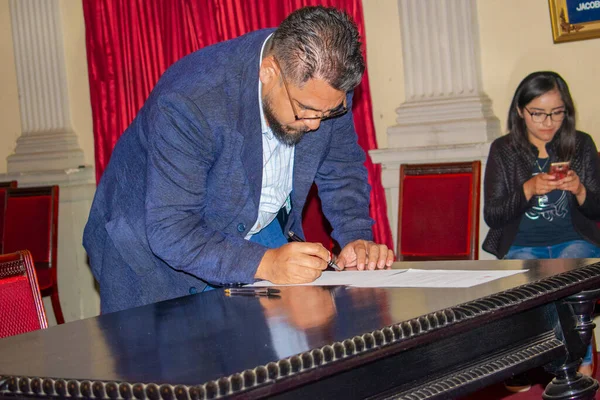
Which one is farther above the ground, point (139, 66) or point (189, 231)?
point (139, 66)

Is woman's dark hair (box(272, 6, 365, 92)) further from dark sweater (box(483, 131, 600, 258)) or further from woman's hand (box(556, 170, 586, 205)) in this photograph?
dark sweater (box(483, 131, 600, 258))

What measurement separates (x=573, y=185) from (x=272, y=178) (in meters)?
1.94

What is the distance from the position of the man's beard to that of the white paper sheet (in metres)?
0.39

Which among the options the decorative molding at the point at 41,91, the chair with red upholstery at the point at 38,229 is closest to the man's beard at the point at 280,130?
the chair with red upholstery at the point at 38,229

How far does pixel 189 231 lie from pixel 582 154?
2.54m

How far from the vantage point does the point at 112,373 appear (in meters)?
1.47

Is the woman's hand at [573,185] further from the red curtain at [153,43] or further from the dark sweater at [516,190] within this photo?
the red curtain at [153,43]

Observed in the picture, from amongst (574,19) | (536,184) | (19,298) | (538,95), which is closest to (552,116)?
(538,95)

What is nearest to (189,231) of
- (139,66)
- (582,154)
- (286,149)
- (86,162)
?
(286,149)

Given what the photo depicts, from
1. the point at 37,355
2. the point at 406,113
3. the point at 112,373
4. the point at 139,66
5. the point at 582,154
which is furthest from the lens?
the point at 139,66

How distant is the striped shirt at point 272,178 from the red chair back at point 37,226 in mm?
3057

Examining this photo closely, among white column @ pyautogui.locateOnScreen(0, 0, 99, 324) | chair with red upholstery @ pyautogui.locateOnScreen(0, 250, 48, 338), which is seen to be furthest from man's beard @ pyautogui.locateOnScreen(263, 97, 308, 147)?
white column @ pyautogui.locateOnScreen(0, 0, 99, 324)

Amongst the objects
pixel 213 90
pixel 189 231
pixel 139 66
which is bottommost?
pixel 189 231

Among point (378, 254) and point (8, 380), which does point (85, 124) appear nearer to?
point (378, 254)
